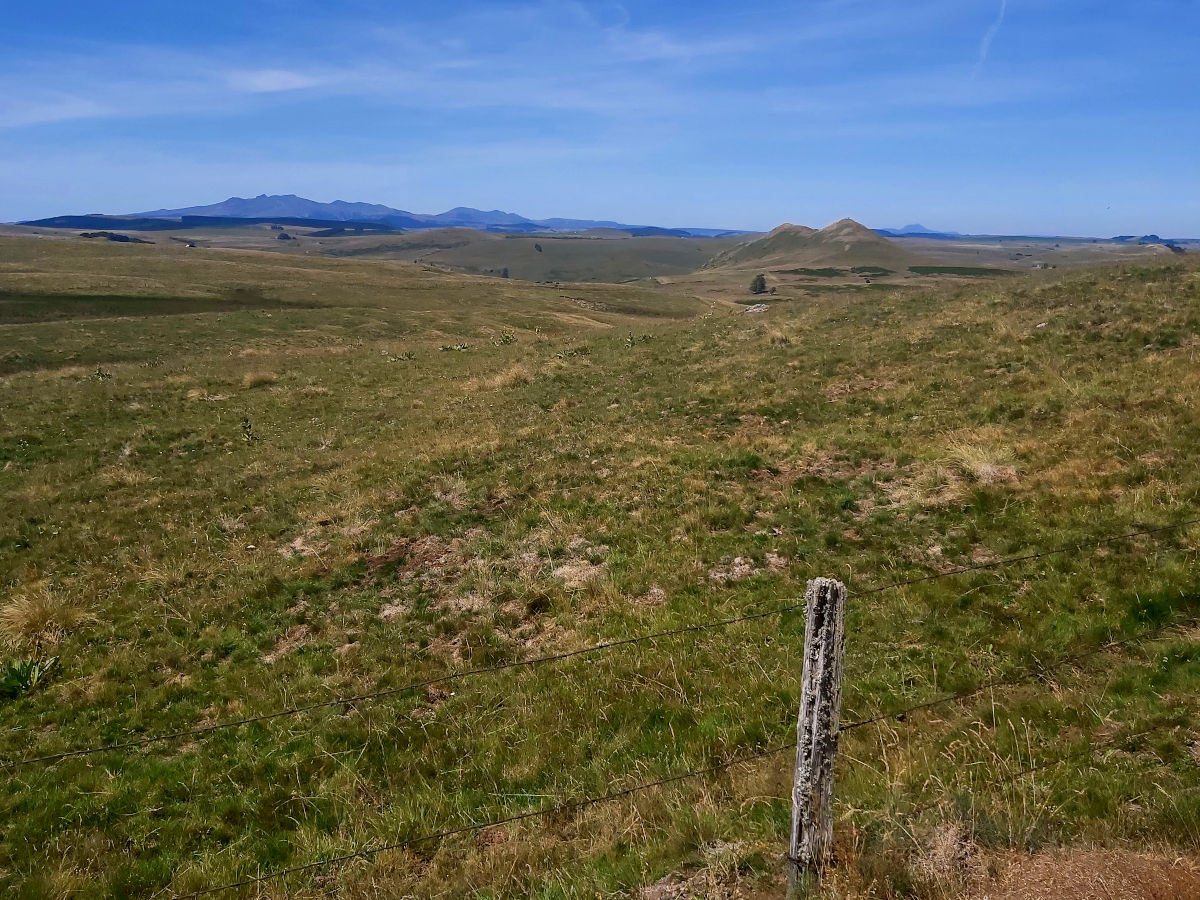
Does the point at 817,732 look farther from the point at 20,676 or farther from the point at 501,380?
the point at 501,380

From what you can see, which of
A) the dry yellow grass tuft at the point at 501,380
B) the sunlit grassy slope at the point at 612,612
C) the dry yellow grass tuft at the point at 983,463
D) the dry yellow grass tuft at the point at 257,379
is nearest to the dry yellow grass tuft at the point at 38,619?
the sunlit grassy slope at the point at 612,612

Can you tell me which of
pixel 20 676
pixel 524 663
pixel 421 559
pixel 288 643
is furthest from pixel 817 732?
pixel 20 676

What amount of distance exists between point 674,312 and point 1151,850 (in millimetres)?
112853

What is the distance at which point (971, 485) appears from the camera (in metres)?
14.0

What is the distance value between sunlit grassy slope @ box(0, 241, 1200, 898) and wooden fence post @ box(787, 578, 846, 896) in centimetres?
29

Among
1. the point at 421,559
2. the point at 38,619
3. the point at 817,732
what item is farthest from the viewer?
the point at 421,559

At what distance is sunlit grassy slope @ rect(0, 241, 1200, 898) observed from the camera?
630 centimetres

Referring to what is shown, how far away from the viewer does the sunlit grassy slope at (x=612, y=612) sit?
630cm

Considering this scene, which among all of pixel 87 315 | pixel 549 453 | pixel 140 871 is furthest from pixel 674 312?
pixel 140 871

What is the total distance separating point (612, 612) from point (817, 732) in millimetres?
7213

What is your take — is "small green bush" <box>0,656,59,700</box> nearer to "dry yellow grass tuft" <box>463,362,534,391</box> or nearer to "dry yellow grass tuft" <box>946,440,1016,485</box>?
"dry yellow grass tuft" <box>946,440,1016,485</box>

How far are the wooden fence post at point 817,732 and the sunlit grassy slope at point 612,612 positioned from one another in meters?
0.29

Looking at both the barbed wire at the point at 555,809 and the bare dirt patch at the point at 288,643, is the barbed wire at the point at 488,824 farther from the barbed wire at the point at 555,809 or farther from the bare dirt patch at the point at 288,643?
the bare dirt patch at the point at 288,643

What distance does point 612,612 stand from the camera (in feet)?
37.9
